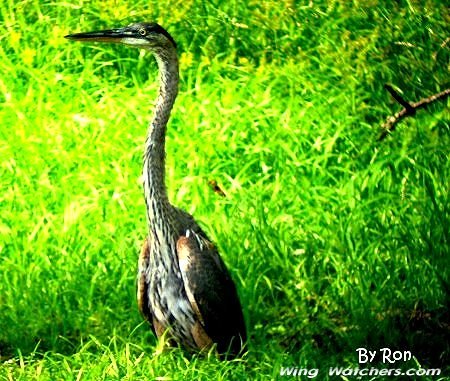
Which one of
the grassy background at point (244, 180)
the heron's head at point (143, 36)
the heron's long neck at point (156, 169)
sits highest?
the heron's head at point (143, 36)

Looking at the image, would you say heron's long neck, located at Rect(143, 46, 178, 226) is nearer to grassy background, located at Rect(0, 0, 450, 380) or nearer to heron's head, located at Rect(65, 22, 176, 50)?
heron's head, located at Rect(65, 22, 176, 50)

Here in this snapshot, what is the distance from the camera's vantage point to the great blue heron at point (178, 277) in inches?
212

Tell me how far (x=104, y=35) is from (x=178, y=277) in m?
1.12

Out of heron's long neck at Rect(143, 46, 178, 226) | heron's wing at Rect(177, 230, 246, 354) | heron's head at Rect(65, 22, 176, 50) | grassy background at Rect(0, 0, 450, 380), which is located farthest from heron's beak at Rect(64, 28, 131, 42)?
grassy background at Rect(0, 0, 450, 380)

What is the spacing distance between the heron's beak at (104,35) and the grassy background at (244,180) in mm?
1159

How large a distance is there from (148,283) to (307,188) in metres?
1.52

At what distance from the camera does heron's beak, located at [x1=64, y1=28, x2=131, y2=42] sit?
5478mm

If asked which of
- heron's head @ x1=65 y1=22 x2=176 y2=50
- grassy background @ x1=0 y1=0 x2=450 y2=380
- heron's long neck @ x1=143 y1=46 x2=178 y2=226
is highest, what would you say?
heron's head @ x1=65 y1=22 x2=176 y2=50

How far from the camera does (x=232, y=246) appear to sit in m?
6.24

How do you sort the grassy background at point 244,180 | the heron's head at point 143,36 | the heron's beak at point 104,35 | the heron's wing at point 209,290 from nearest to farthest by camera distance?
1. the heron's wing at point 209,290
2. the heron's beak at point 104,35
3. the heron's head at point 143,36
4. the grassy background at point 244,180

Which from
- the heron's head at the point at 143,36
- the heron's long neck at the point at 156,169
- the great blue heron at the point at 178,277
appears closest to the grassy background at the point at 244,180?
the great blue heron at the point at 178,277

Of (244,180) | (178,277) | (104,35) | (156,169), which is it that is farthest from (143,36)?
(244,180)

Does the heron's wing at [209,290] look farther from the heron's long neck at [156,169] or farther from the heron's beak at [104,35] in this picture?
the heron's beak at [104,35]

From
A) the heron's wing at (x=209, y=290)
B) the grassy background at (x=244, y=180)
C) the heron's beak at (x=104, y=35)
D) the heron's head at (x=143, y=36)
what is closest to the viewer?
the heron's wing at (x=209, y=290)
